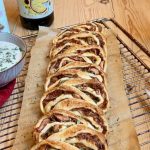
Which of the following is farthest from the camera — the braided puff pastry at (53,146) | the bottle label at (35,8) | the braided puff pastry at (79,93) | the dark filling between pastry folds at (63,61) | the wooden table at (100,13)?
the wooden table at (100,13)

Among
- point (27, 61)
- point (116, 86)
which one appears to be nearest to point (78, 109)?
point (116, 86)

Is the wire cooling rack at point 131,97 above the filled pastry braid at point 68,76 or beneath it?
beneath

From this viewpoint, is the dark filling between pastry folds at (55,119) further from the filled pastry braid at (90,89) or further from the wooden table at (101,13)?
the wooden table at (101,13)

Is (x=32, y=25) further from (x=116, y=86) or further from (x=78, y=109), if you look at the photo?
(x=78, y=109)

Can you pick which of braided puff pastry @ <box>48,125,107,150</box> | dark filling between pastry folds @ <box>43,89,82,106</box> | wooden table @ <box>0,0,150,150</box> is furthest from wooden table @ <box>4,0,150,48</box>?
braided puff pastry @ <box>48,125,107,150</box>

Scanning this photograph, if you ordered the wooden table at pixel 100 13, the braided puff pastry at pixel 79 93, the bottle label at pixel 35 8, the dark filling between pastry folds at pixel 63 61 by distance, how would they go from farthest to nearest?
the wooden table at pixel 100 13 < the bottle label at pixel 35 8 < the dark filling between pastry folds at pixel 63 61 < the braided puff pastry at pixel 79 93

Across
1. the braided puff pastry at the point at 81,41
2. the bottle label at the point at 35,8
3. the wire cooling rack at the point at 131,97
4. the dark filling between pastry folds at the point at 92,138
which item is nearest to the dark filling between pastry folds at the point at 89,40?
the braided puff pastry at the point at 81,41
